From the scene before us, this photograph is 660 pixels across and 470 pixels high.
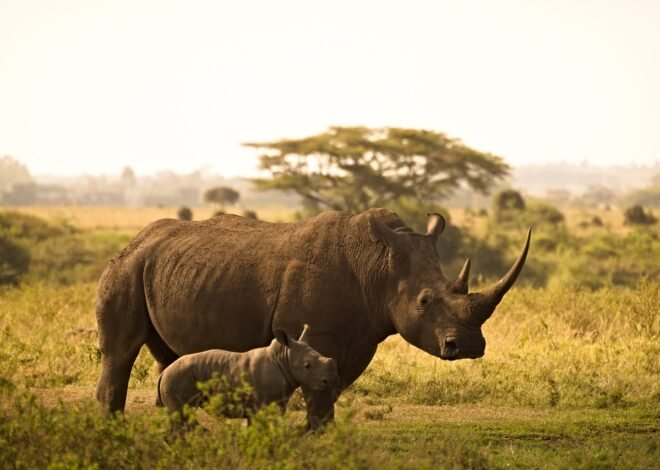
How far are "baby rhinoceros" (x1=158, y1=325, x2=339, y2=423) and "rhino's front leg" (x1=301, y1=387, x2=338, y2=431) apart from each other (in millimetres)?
136

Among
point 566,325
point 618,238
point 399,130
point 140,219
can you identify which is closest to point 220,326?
point 566,325

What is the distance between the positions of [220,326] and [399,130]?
36507 mm

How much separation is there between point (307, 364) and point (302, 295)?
976 millimetres

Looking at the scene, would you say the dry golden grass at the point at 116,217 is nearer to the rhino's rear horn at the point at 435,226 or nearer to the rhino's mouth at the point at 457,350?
the rhino's rear horn at the point at 435,226

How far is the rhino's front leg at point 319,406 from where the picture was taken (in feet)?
28.0

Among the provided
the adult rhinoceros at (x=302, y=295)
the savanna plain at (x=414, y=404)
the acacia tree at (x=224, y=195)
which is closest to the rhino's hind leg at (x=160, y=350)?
the adult rhinoceros at (x=302, y=295)

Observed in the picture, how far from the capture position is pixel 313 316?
905cm

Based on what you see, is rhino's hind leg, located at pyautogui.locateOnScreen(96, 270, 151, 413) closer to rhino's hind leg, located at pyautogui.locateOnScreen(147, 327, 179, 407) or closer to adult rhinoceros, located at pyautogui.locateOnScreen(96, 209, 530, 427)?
adult rhinoceros, located at pyautogui.locateOnScreen(96, 209, 530, 427)

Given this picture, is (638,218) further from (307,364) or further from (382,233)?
(307,364)

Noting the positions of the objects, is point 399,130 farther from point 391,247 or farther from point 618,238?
point 391,247

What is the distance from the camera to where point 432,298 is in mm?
8922

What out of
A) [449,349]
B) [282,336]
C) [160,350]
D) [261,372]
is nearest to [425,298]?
[449,349]

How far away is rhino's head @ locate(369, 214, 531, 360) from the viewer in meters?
8.72

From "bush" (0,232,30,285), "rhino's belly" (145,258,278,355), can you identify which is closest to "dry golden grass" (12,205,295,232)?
"bush" (0,232,30,285)
